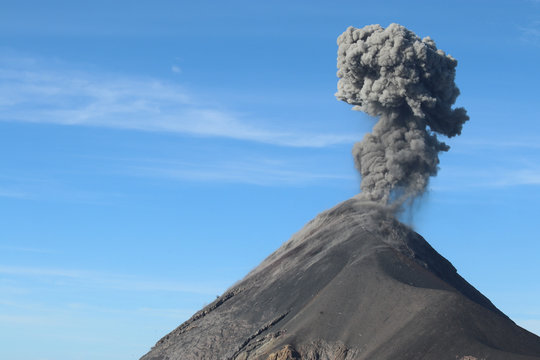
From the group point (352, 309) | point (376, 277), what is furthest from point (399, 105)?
point (352, 309)

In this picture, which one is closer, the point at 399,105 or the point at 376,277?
the point at 376,277

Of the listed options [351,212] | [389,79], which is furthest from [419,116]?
[351,212]

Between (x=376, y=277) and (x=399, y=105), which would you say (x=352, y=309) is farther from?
(x=399, y=105)

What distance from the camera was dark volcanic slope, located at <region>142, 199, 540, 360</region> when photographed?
89812 millimetres

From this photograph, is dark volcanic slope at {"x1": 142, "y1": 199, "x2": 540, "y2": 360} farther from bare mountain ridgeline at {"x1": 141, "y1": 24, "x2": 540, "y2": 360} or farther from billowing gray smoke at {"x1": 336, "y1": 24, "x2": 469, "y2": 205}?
billowing gray smoke at {"x1": 336, "y1": 24, "x2": 469, "y2": 205}

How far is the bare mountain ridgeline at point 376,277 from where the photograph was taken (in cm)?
9088

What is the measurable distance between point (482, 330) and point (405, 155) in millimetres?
28536

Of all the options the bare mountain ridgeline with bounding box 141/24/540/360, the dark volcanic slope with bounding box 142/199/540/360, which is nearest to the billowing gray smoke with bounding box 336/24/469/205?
the bare mountain ridgeline with bounding box 141/24/540/360

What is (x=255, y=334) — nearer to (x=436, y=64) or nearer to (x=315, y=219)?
(x=315, y=219)

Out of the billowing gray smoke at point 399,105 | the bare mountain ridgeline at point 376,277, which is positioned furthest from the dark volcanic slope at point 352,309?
the billowing gray smoke at point 399,105

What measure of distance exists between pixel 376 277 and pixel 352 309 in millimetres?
6230

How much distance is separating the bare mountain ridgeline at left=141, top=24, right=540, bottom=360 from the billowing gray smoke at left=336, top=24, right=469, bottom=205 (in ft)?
0.46

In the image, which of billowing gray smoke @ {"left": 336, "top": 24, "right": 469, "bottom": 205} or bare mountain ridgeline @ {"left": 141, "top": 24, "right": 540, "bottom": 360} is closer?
bare mountain ridgeline @ {"left": 141, "top": 24, "right": 540, "bottom": 360}

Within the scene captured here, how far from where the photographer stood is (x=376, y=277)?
101375mm
